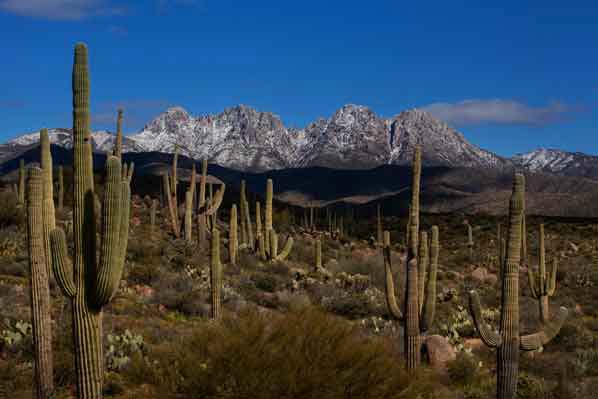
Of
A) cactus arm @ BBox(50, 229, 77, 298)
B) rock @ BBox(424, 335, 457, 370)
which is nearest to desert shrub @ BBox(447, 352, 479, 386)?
rock @ BBox(424, 335, 457, 370)

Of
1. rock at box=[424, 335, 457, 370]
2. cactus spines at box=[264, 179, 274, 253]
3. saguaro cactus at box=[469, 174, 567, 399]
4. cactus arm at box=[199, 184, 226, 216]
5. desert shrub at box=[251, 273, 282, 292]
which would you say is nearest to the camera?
saguaro cactus at box=[469, 174, 567, 399]

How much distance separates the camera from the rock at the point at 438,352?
11805mm

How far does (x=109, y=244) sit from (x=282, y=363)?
2.12m

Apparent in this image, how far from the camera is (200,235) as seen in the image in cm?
2427

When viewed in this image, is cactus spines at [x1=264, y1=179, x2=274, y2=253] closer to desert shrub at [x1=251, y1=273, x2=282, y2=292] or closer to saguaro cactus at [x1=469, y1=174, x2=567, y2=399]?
desert shrub at [x1=251, y1=273, x2=282, y2=292]

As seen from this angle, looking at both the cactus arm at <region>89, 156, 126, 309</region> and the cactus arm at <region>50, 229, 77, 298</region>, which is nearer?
the cactus arm at <region>89, 156, 126, 309</region>

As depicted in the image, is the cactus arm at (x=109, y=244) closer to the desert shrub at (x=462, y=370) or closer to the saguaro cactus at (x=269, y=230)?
the desert shrub at (x=462, y=370)

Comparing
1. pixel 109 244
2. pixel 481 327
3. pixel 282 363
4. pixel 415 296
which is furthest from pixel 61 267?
pixel 415 296

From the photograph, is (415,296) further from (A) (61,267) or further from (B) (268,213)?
(B) (268,213)

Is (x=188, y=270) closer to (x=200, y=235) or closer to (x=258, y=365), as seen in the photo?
(x=200, y=235)

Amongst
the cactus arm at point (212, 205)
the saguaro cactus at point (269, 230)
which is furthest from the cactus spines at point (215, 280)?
the cactus arm at point (212, 205)

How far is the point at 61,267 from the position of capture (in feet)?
22.1

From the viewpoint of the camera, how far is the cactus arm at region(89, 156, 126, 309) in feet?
21.5

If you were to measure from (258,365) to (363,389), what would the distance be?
1058mm
